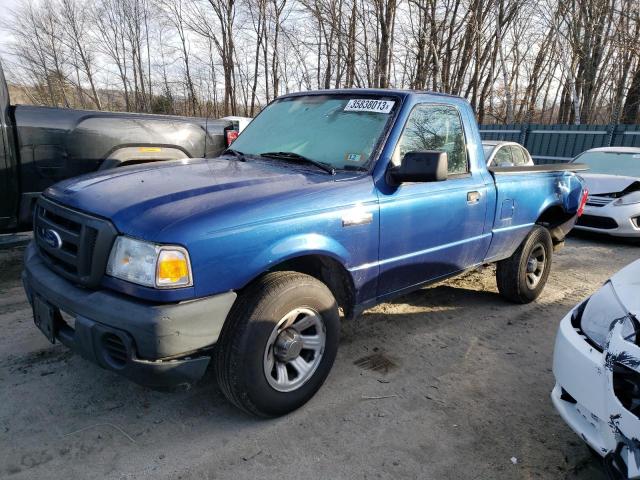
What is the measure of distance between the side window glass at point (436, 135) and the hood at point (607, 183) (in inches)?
213

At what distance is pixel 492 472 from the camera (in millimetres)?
2240

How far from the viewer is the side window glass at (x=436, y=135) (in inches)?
122

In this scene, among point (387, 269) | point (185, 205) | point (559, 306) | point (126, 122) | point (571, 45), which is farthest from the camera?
point (571, 45)

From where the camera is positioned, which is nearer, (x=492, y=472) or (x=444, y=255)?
(x=492, y=472)

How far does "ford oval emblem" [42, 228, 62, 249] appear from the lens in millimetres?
2387

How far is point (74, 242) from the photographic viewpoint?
7.41ft

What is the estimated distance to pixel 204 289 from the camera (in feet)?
6.86

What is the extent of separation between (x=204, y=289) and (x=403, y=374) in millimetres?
1694

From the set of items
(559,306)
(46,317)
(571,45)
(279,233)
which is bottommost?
Answer: (559,306)

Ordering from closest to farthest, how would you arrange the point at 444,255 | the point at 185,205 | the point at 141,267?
the point at 141,267, the point at 185,205, the point at 444,255

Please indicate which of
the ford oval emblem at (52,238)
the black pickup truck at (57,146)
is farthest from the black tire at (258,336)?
the black pickup truck at (57,146)

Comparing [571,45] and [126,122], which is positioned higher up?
[571,45]

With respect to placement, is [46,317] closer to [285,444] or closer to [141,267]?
[141,267]

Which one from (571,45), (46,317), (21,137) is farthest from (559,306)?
(571,45)
